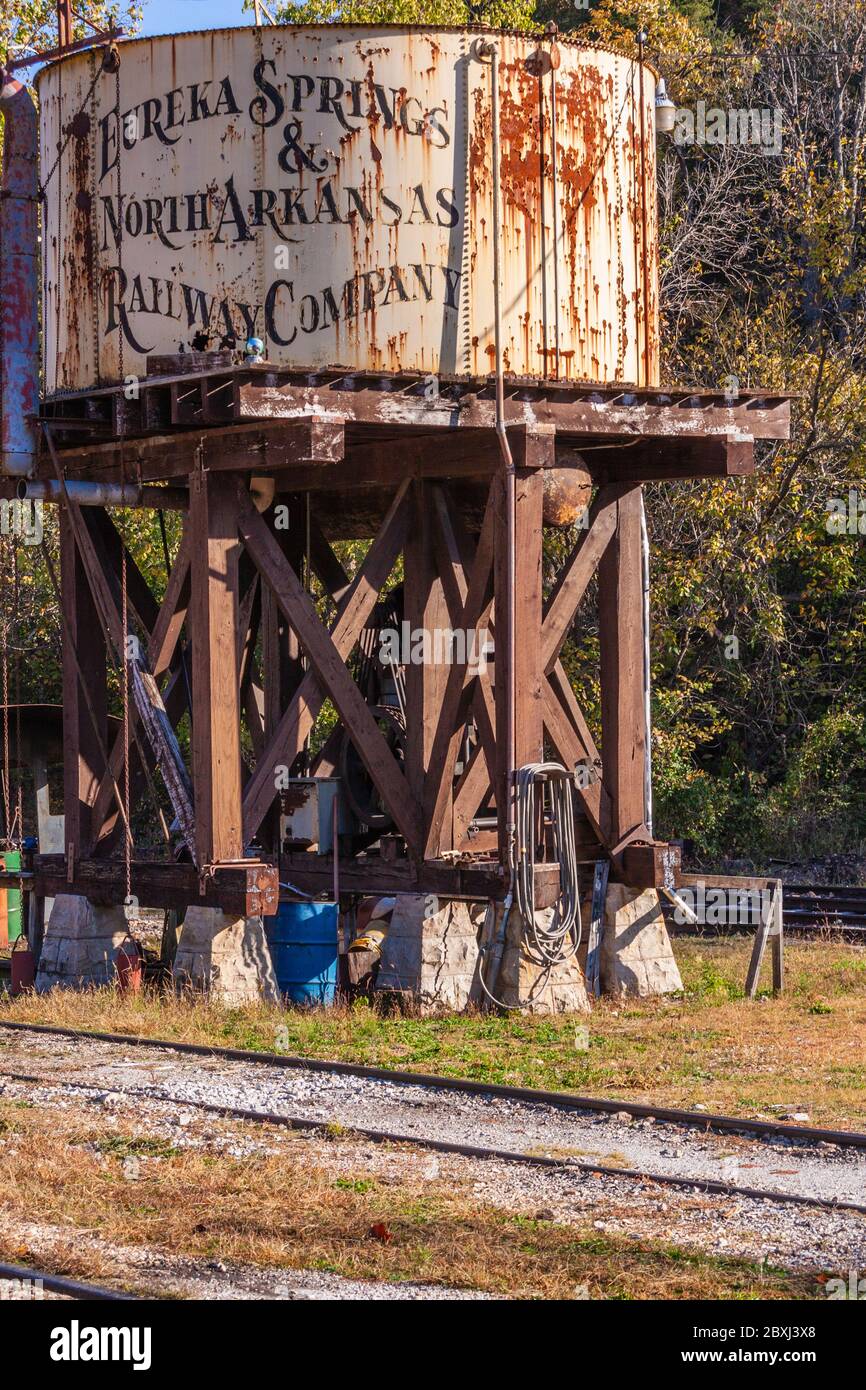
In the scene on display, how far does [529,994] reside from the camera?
1653 cm

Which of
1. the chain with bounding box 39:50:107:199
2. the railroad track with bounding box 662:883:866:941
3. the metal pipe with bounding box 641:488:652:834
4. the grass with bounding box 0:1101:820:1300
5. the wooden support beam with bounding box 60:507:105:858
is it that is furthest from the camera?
the railroad track with bounding box 662:883:866:941

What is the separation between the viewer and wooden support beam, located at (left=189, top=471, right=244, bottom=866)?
1706cm

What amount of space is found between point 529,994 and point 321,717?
41.4 feet

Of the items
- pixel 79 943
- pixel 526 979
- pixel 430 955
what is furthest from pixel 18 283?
pixel 526 979

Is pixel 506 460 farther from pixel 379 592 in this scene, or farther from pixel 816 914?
pixel 816 914

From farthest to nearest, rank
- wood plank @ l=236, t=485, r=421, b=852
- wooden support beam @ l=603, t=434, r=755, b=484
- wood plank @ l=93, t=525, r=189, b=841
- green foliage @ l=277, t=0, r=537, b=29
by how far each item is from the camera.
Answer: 1. green foliage @ l=277, t=0, r=537, b=29
2. wood plank @ l=93, t=525, r=189, b=841
3. wooden support beam @ l=603, t=434, r=755, b=484
4. wood plank @ l=236, t=485, r=421, b=852

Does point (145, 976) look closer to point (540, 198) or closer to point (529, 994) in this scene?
point (529, 994)

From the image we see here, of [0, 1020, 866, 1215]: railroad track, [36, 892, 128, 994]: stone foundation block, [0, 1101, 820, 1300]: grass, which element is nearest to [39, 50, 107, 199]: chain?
[36, 892, 128, 994]: stone foundation block

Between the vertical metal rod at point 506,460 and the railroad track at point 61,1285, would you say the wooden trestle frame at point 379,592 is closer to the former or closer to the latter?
the vertical metal rod at point 506,460

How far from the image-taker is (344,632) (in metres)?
17.9

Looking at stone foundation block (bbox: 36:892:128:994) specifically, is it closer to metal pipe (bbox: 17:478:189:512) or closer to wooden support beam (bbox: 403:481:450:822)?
wooden support beam (bbox: 403:481:450:822)

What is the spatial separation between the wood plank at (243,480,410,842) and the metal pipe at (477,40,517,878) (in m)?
1.54

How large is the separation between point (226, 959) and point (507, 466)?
4.93 meters

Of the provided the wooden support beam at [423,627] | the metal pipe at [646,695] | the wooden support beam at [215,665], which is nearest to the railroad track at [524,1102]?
the wooden support beam at [215,665]
